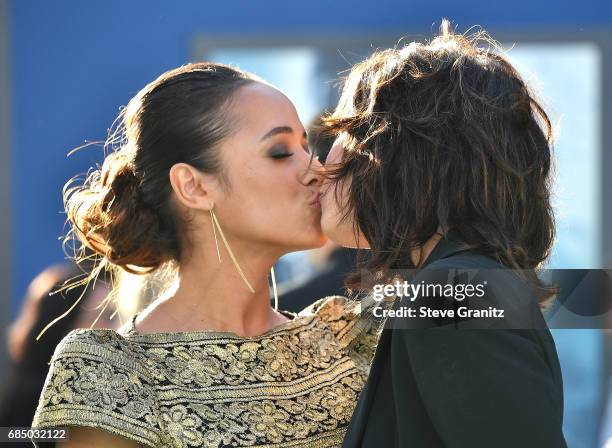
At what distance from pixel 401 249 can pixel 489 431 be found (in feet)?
1.42

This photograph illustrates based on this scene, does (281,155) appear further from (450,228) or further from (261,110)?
(450,228)

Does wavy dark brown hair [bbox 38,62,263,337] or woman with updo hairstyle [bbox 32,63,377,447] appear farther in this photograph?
wavy dark brown hair [bbox 38,62,263,337]

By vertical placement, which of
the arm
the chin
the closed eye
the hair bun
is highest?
the closed eye

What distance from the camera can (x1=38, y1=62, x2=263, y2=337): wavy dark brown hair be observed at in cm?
251

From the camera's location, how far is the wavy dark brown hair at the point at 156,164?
98.7 inches

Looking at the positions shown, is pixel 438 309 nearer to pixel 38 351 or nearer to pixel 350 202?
pixel 350 202

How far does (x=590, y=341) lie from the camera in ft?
13.1

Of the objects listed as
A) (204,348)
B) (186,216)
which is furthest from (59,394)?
(186,216)

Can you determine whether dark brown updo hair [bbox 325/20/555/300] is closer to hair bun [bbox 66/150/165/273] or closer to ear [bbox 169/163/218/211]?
ear [bbox 169/163/218/211]

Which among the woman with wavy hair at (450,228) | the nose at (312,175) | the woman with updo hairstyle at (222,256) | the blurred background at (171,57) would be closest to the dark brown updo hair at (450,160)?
the woman with wavy hair at (450,228)

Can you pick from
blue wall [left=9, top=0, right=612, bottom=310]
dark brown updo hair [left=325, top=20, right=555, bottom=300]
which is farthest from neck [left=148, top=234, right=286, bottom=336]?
blue wall [left=9, top=0, right=612, bottom=310]

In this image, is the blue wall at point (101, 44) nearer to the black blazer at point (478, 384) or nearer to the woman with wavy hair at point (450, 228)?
the woman with wavy hair at point (450, 228)

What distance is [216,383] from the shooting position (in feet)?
7.43

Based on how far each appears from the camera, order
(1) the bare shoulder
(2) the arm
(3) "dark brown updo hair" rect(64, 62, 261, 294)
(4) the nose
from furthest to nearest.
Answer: (3) "dark brown updo hair" rect(64, 62, 261, 294)
(4) the nose
(1) the bare shoulder
(2) the arm
